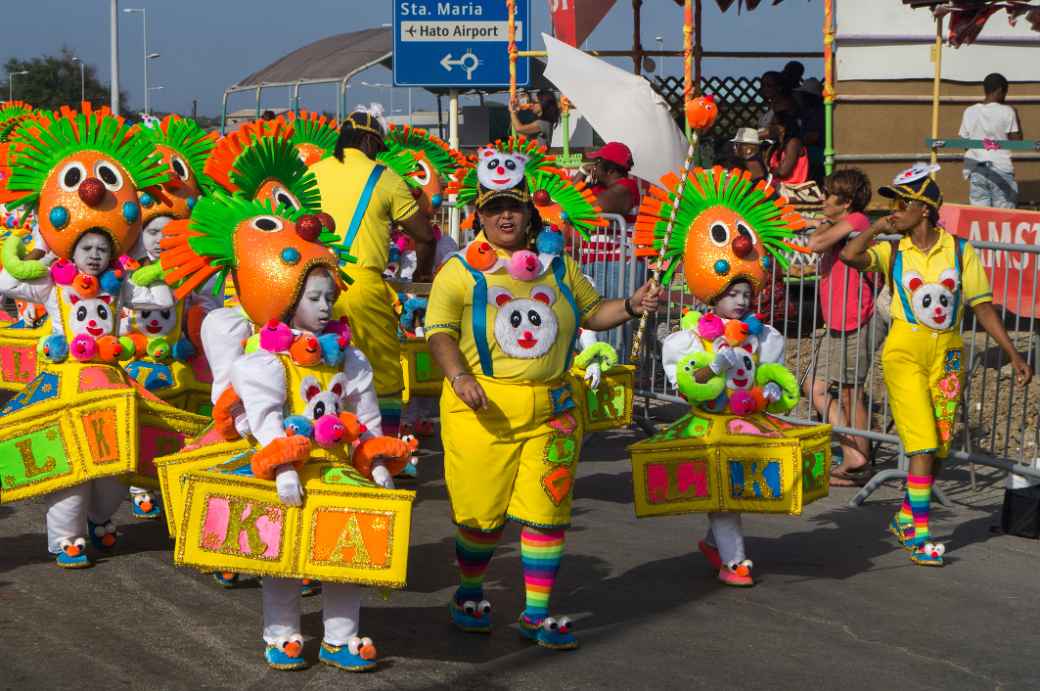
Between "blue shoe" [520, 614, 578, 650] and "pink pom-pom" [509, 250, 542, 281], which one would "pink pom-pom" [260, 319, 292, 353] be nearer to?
"pink pom-pom" [509, 250, 542, 281]

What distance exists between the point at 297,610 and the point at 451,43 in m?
10.5

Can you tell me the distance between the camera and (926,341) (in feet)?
24.7

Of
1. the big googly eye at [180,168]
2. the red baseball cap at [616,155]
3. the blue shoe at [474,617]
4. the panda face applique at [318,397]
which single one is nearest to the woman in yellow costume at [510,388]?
the blue shoe at [474,617]

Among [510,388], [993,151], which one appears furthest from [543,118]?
[510,388]

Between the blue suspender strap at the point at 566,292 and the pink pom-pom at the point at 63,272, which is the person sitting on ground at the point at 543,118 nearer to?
the pink pom-pom at the point at 63,272

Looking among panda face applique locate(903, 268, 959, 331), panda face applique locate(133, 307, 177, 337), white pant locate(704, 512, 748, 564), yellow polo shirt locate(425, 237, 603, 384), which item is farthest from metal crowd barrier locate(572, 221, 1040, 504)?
panda face applique locate(133, 307, 177, 337)

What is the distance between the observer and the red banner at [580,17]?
676 inches

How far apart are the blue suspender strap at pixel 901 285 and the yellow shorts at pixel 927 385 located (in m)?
0.04

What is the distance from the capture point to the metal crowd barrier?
8719 millimetres

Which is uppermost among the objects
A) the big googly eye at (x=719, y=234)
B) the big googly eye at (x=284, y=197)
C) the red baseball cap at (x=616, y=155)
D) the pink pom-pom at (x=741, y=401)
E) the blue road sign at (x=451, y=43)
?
the blue road sign at (x=451, y=43)

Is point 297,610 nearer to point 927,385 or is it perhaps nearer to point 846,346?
point 927,385

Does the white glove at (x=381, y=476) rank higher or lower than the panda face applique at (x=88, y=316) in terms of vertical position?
lower

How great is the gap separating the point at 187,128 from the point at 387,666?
4358 mm

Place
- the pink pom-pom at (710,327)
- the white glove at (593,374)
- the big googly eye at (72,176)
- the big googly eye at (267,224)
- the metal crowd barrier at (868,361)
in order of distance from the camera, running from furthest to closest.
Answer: the metal crowd barrier at (868,361) < the big googly eye at (72,176) < the pink pom-pom at (710,327) < the white glove at (593,374) < the big googly eye at (267,224)
